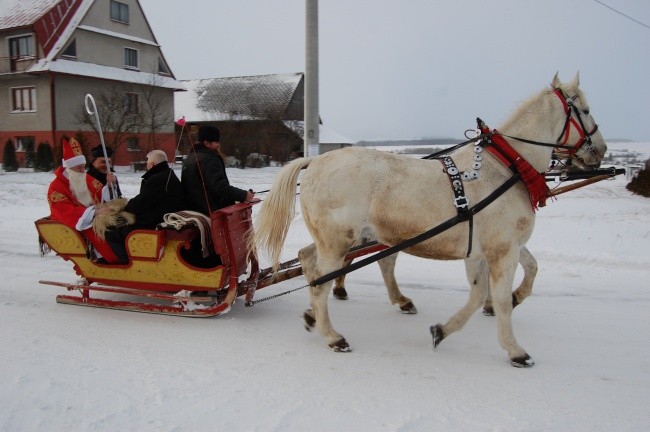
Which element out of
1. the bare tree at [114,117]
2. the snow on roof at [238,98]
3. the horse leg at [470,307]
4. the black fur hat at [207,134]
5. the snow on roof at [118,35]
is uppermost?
the snow on roof at [118,35]

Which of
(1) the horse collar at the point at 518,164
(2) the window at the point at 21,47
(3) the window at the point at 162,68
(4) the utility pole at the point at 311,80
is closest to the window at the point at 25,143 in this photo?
(2) the window at the point at 21,47

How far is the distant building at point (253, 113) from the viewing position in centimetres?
3067

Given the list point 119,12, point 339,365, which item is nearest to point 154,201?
point 339,365

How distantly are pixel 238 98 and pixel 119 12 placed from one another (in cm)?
908

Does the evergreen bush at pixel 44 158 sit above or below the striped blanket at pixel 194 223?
above

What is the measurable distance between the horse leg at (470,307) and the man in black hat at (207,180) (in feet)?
6.94

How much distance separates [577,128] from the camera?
163 inches

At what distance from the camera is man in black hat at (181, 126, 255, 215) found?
489 cm

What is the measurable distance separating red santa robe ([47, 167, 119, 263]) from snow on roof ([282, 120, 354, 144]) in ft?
83.3

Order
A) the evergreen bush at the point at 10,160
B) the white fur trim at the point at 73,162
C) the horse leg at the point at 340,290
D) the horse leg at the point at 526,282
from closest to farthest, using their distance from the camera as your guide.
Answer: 1. the horse leg at the point at 526,282
2. the white fur trim at the point at 73,162
3. the horse leg at the point at 340,290
4. the evergreen bush at the point at 10,160

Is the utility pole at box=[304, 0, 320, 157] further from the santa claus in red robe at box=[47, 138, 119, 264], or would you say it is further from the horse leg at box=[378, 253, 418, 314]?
the santa claus in red robe at box=[47, 138, 119, 264]

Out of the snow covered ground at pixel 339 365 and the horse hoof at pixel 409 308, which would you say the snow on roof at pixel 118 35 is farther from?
the horse hoof at pixel 409 308

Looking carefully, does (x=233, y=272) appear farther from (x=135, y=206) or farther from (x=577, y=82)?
(x=577, y=82)

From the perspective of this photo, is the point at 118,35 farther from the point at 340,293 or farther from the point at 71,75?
the point at 340,293
